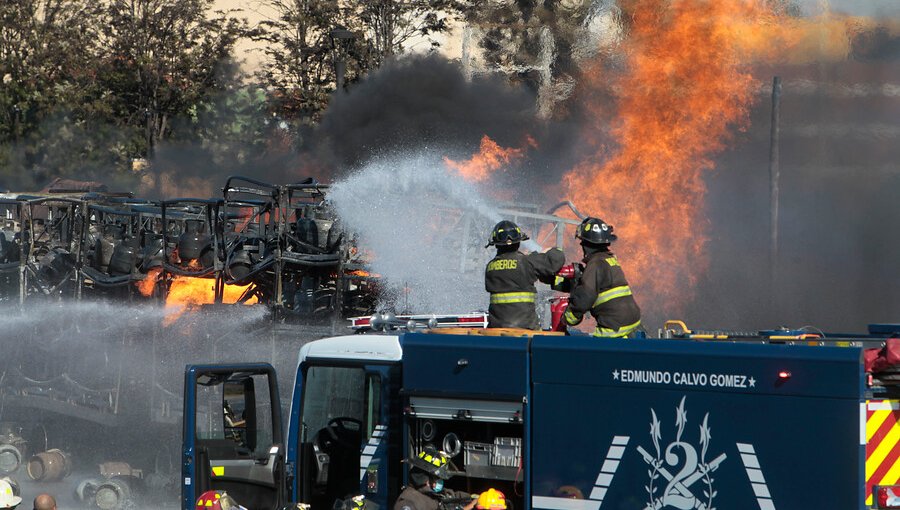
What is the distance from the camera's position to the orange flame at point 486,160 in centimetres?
1995

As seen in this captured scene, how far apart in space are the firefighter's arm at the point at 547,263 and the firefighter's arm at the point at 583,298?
0.59 m

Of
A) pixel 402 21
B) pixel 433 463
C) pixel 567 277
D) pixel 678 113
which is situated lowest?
pixel 433 463

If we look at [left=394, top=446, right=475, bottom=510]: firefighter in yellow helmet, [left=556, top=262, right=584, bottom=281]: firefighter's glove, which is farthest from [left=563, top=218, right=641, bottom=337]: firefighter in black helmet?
[left=394, top=446, right=475, bottom=510]: firefighter in yellow helmet

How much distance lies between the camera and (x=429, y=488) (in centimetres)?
693

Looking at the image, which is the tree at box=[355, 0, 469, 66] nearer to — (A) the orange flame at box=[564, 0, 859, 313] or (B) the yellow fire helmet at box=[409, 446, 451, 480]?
(A) the orange flame at box=[564, 0, 859, 313]

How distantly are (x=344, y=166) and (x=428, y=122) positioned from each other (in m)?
2.13

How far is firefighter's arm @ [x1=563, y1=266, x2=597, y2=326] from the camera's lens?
791 centimetres

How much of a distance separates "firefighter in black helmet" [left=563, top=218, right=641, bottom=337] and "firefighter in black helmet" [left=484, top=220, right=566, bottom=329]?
0.63 meters

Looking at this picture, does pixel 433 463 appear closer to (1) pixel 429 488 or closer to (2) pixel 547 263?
(1) pixel 429 488

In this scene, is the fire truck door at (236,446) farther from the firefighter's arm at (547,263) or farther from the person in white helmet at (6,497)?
the firefighter's arm at (547,263)

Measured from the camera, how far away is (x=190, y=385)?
26.1ft

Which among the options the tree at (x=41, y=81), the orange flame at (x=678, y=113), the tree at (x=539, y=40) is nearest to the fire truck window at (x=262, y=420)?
the orange flame at (x=678, y=113)

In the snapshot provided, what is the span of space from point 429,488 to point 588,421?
3.56 feet

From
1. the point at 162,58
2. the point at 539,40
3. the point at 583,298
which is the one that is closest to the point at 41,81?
the point at 162,58
